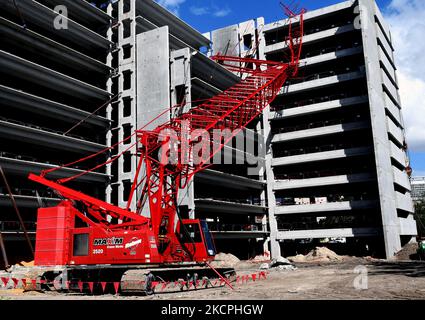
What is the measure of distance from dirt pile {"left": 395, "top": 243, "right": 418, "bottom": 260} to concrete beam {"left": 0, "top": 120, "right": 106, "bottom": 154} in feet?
124

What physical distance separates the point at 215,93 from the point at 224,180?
11.7 metres

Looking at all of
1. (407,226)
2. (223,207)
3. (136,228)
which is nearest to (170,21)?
(223,207)

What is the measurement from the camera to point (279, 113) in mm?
63938

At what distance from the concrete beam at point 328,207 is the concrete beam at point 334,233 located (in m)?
2.80

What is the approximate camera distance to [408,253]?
48812 mm

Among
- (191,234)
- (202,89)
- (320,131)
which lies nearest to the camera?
(191,234)

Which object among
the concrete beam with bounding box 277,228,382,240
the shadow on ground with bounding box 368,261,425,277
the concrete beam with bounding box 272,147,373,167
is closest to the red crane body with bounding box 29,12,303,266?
the shadow on ground with bounding box 368,261,425,277

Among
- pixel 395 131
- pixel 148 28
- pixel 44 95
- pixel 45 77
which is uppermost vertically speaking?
pixel 148 28

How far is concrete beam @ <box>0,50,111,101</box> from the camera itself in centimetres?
3852

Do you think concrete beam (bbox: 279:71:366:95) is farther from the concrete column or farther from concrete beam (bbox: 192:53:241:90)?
concrete beam (bbox: 192:53:241:90)

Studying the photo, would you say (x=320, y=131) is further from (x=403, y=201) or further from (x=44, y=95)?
(x=44, y=95)

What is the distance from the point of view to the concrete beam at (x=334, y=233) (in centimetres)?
5422

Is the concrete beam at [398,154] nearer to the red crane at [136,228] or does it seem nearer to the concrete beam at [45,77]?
the concrete beam at [45,77]

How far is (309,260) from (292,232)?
937cm
